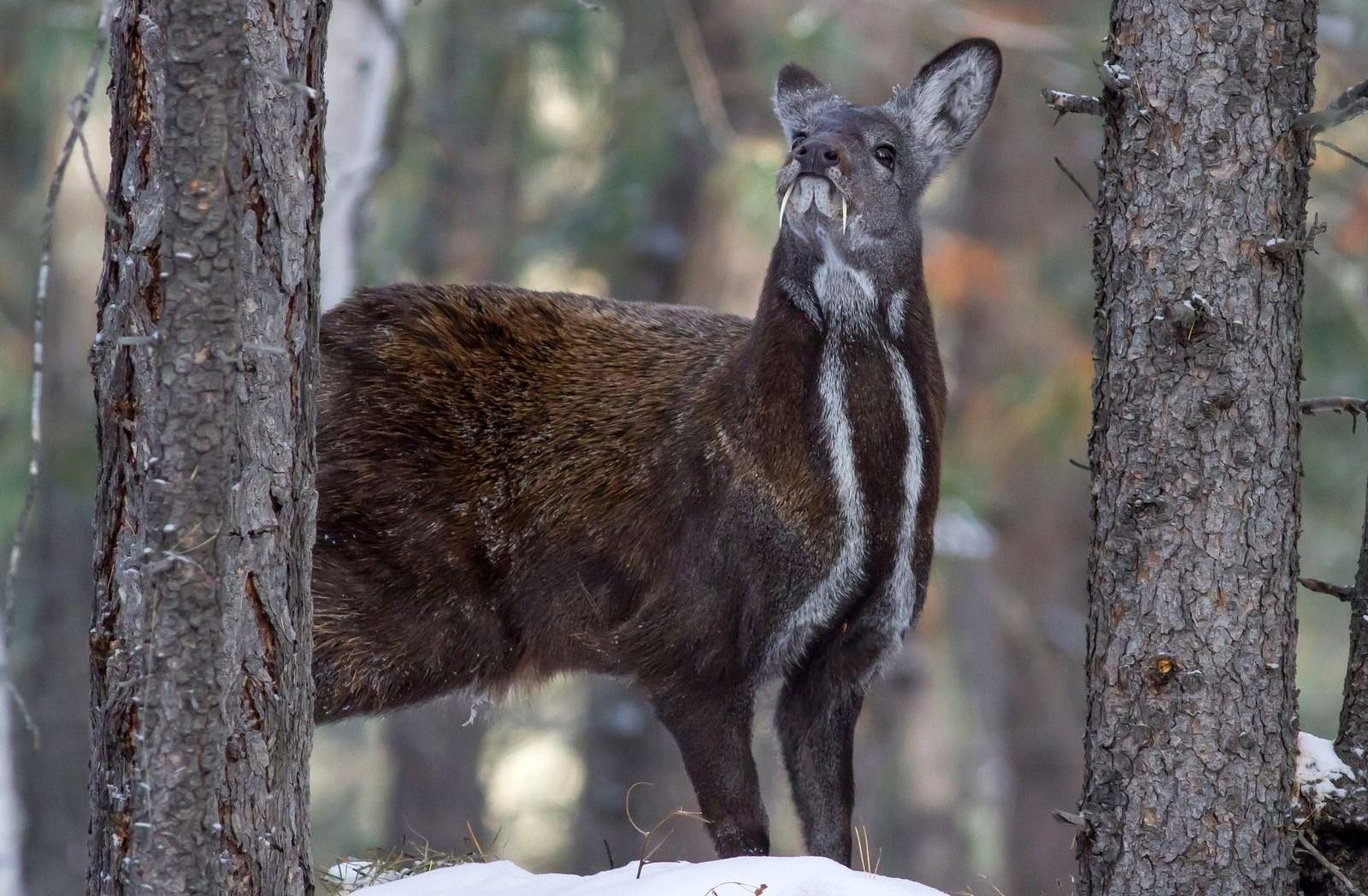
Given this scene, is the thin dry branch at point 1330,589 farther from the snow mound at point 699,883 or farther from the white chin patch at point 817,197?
the white chin patch at point 817,197

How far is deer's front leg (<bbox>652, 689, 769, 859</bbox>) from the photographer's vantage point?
5.12 metres

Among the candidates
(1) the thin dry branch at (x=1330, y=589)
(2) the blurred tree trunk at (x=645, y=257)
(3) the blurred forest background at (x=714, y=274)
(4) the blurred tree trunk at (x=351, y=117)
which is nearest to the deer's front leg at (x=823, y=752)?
(1) the thin dry branch at (x=1330, y=589)

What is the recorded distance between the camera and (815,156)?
5.29 m

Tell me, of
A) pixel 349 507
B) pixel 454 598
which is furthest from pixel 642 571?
pixel 349 507

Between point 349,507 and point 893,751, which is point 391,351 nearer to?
point 349,507

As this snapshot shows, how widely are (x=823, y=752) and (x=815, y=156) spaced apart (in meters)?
1.99

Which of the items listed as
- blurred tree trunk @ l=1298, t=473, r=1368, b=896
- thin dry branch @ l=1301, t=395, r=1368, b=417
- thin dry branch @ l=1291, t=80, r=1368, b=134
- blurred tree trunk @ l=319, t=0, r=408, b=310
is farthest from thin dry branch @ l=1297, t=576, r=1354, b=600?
blurred tree trunk @ l=319, t=0, r=408, b=310

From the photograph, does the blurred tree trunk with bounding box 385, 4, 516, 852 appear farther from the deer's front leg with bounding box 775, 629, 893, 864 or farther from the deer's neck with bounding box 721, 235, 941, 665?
the deer's neck with bounding box 721, 235, 941, 665

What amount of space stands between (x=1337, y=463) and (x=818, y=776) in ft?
36.3

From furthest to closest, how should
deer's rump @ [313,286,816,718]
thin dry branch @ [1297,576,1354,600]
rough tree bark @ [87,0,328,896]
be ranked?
1. deer's rump @ [313,286,816,718]
2. thin dry branch @ [1297,576,1354,600]
3. rough tree bark @ [87,0,328,896]

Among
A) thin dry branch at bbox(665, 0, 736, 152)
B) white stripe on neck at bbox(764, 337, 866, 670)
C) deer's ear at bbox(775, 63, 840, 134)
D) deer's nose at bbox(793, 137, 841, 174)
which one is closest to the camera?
white stripe on neck at bbox(764, 337, 866, 670)

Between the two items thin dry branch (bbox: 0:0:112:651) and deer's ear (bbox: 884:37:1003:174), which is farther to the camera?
deer's ear (bbox: 884:37:1003:174)

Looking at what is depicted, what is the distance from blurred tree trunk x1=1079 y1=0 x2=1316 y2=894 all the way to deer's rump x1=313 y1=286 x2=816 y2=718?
164 centimetres

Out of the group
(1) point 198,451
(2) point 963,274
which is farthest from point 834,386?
(2) point 963,274
